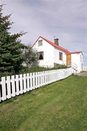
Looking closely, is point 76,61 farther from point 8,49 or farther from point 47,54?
point 8,49

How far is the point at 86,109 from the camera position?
25.2 feet

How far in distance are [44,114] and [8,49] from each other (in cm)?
942

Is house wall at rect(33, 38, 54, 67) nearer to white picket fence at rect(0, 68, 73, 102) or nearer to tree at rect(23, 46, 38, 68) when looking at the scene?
tree at rect(23, 46, 38, 68)

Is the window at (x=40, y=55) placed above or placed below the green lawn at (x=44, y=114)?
above

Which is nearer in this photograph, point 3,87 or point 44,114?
point 44,114

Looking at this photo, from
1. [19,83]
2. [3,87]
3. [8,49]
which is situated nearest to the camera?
[3,87]

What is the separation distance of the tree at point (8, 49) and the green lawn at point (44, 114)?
5.81 metres

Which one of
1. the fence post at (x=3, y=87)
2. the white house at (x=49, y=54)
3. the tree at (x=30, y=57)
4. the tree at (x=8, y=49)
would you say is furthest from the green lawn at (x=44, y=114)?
the white house at (x=49, y=54)

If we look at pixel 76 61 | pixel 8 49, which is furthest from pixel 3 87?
pixel 76 61

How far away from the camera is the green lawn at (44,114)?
20.3 ft

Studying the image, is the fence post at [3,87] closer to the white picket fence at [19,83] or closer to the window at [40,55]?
the white picket fence at [19,83]

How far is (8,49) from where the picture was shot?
621 inches

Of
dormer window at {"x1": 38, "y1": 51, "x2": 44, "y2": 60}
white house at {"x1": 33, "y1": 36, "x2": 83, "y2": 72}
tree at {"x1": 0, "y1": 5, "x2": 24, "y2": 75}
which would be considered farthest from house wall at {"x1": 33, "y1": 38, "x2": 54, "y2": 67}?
tree at {"x1": 0, "y1": 5, "x2": 24, "y2": 75}

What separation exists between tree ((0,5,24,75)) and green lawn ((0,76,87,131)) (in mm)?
5813
